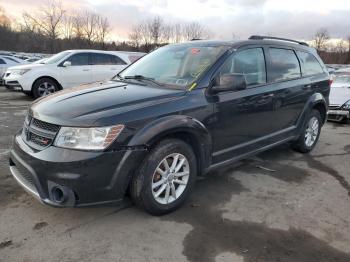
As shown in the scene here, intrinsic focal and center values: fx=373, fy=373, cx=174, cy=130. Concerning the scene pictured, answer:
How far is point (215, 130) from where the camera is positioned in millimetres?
4070

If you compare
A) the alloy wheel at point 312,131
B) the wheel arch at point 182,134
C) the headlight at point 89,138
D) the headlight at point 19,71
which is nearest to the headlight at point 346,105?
the alloy wheel at point 312,131

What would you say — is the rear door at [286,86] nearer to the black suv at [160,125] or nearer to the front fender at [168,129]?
the black suv at [160,125]

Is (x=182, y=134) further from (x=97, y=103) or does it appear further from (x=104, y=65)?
(x=104, y=65)

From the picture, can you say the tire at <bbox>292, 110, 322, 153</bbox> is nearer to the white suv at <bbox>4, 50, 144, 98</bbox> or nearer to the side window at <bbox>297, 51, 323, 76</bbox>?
the side window at <bbox>297, 51, 323, 76</bbox>

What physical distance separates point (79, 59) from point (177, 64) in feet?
26.6

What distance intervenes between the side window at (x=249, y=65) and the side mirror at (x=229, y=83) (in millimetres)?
207

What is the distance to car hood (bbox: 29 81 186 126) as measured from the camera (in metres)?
3.26

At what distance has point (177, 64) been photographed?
4422 millimetres

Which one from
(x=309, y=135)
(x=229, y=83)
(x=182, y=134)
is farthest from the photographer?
(x=309, y=135)

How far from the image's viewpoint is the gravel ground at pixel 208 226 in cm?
313

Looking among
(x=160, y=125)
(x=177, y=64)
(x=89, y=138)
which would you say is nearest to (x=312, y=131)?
(x=177, y=64)

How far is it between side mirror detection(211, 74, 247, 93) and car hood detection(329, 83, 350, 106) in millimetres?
6061

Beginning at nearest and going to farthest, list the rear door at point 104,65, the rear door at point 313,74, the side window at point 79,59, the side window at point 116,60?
the rear door at point 313,74 < the side window at point 79,59 < the rear door at point 104,65 < the side window at point 116,60

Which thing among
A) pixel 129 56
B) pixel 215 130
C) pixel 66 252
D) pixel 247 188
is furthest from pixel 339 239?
pixel 129 56
